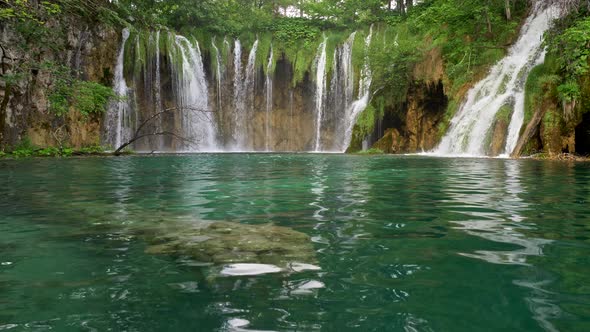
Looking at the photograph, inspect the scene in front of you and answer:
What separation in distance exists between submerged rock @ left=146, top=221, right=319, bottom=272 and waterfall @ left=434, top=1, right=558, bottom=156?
1542 centimetres

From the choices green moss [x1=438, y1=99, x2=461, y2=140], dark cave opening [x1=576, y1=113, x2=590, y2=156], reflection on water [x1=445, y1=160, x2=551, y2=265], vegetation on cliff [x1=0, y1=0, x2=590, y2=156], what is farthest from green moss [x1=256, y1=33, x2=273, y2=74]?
reflection on water [x1=445, y1=160, x2=551, y2=265]

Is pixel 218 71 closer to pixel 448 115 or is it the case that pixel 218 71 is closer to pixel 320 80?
pixel 320 80

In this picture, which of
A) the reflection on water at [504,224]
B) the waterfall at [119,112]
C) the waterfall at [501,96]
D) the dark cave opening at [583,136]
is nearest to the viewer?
the reflection on water at [504,224]

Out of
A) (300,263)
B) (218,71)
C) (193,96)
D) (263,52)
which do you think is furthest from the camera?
(263,52)

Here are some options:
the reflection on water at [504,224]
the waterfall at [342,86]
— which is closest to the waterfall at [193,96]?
the waterfall at [342,86]

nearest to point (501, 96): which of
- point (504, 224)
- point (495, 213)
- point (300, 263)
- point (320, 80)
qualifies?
point (320, 80)

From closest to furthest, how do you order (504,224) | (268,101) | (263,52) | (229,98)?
1. (504,224)
2. (263,52)
3. (229,98)
4. (268,101)

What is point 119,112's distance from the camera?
28.0m

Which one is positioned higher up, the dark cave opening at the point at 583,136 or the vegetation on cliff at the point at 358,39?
the vegetation on cliff at the point at 358,39

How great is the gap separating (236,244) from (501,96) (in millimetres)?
17954

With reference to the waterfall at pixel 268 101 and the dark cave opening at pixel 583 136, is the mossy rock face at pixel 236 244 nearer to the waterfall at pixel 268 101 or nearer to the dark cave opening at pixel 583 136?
the dark cave opening at pixel 583 136

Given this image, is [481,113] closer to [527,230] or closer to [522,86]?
[522,86]

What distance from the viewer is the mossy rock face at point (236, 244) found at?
300 cm

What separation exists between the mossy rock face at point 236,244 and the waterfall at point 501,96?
608 inches
